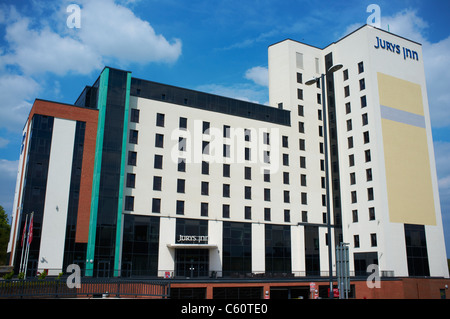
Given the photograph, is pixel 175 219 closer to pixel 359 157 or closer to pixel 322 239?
pixel 322 239

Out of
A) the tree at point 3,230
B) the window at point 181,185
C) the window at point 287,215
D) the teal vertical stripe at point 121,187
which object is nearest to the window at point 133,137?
the teal vertical stripe at point 121,187

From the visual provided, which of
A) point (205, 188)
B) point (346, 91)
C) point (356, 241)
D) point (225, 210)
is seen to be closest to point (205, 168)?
point (205, 188)

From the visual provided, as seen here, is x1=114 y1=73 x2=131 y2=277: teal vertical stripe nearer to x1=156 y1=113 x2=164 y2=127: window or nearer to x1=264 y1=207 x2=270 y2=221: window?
x1=156 y1=113 x2=164 y2=127: window

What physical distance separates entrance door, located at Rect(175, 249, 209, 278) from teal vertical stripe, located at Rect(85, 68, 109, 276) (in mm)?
10337

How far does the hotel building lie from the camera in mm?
47812

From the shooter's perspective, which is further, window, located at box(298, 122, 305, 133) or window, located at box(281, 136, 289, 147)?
window, located at box(298, 122, 305, 133)

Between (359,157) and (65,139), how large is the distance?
41.7 m

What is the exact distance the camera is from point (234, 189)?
57469 millimetres

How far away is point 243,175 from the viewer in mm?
58531

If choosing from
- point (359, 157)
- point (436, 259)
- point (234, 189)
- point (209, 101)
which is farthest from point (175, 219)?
point (436, 259)

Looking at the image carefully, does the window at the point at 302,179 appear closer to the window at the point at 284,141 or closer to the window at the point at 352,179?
the window at the point at 284,141

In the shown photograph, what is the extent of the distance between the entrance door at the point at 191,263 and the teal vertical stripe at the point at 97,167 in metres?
10.3

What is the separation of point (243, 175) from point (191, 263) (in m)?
14.6

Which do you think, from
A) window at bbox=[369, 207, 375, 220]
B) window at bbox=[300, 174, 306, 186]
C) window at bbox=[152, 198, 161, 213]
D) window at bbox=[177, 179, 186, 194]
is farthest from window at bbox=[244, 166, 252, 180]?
window at bbox=[369, 207, 375, 220]
